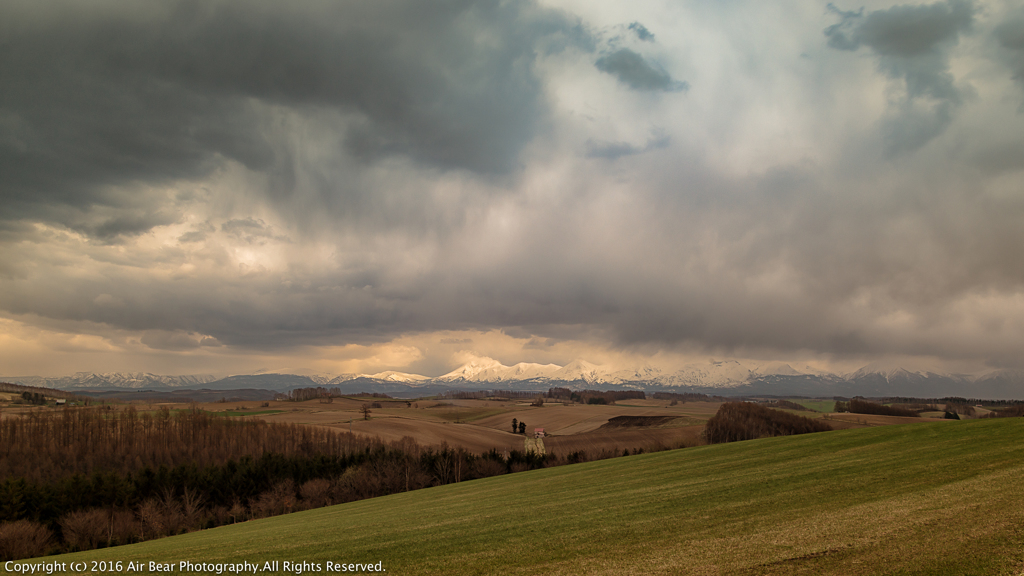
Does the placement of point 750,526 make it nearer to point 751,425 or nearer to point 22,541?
point 22,541

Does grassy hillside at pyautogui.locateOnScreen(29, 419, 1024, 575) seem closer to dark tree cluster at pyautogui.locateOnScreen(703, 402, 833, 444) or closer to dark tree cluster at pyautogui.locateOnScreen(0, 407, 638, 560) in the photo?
dark tree cluster at pyautogui.locateOnScreen(0, 407, 638, 560)

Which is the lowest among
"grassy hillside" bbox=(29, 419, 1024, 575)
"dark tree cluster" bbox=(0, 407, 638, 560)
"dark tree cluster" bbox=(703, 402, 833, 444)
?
"dark tree cluster" bbox=(0, 407, 638, 560)

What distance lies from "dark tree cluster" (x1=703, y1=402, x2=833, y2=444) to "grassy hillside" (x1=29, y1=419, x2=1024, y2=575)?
97147 millimetres

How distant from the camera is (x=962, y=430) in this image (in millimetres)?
32906

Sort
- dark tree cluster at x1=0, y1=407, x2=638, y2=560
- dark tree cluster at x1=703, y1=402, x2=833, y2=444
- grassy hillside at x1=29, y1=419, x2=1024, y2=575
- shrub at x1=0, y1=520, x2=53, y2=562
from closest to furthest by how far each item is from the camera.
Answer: grassy hillside at x1=29, y1=419, x2=1024, y2=575 < shrub at x1=0, y1=520, x2=53, y2=562 < dark tree cluster at x1=0, y1=407, x2=638, y2=560 < dark tree cluster at x1=703, y1=402, x2=833, y2=444

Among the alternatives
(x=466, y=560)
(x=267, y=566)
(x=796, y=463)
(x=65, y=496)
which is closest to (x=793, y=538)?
(x=466, y=560)

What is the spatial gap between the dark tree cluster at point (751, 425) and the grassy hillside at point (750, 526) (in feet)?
319

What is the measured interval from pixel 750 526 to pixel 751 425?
122 m

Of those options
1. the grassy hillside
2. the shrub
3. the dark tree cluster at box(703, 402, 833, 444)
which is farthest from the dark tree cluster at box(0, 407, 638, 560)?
the grassy hillside

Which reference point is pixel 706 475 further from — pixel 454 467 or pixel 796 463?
pixel 454 467

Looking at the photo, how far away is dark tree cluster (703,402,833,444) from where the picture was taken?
122312 millimetres

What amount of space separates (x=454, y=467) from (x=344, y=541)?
253 ft

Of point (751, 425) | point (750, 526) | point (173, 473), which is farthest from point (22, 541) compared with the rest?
point (751, 425)

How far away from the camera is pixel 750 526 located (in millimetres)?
15594
